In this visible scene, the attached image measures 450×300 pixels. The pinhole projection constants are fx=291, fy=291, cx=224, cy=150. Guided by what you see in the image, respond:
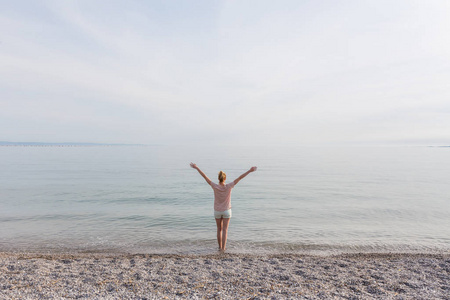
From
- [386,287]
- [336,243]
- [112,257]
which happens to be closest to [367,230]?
[336,243]

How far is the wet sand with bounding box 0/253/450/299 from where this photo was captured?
6.67 metres

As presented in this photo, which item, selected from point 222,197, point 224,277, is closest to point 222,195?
point 222,197

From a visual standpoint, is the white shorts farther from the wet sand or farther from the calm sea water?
the calm sea water

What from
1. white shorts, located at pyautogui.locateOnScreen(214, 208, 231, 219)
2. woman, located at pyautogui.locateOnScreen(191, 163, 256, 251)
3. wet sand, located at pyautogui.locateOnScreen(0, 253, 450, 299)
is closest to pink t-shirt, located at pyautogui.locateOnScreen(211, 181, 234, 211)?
woman, located at pyautogui.locateOnScreen(191, 163, 256, 251)

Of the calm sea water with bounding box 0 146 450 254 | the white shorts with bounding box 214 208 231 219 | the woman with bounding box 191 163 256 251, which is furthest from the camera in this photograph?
the calm sea water with bounding box 0 146 450 254

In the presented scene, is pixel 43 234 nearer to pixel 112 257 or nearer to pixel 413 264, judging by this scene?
pixel 112 257

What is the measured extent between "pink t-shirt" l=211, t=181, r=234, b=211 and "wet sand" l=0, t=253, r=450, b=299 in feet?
5.62

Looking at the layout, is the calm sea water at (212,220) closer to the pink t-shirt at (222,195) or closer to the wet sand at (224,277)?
the wet sand at (224,277)

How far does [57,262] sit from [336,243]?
35.4 feet

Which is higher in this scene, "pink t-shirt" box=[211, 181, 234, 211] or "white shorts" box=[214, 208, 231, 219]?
"pink t-shirt" box=[211, 181, 234, 211]

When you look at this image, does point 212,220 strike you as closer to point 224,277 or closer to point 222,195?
point 222,195

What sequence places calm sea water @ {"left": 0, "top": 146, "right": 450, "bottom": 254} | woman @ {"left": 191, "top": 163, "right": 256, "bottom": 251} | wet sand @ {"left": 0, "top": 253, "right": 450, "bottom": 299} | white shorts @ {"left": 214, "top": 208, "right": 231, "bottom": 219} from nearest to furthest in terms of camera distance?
wet sand @ {"left": 0, "top": 253, "right": 450, "bottom": 299}
woman @ {"left": 191, "top": 163, "right": 256, "bottom": 251}
white shorts @ {"left": 214, "top": 208, "right": 231, "bottom": 219}
calm sea water @ {"left": 0, "top": 146, "right": 450, "bottom": 254}

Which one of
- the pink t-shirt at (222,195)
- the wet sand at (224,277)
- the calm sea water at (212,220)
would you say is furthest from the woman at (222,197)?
the calm sea water at (212,220)

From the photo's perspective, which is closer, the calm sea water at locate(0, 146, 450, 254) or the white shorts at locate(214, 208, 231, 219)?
the white shorts at locate(214, 208, 231, 219)
